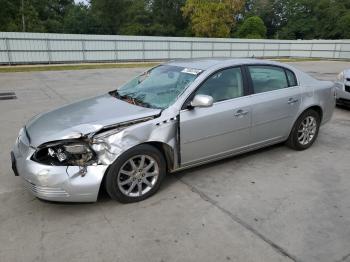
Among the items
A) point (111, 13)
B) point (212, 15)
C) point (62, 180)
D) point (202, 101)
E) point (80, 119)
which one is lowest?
point (62, 180)

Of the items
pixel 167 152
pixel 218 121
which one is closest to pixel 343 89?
pixel 218 121

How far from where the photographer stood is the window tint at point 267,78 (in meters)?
4.57

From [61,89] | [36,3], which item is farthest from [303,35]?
[61,89]

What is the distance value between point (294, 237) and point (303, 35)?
6559cm

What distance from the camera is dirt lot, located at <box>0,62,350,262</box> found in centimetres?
283

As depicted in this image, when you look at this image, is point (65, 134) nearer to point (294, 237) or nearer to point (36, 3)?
point (294, 237)

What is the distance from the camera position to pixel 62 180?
318 cm

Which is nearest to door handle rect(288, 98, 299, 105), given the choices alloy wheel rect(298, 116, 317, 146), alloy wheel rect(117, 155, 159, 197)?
alloy wheel rect(298, 116, 317, 146)

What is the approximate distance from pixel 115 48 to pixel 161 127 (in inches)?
856

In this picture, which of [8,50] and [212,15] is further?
[212,15]

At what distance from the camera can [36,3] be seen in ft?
177

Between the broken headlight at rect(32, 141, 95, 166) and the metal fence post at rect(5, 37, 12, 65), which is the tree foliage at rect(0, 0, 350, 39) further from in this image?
the broken headlight at rect(32, 141, 95, 166)

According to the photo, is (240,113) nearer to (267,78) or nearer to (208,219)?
(267,78)

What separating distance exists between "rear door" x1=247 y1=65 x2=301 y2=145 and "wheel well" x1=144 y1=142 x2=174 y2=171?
1.34 meters
